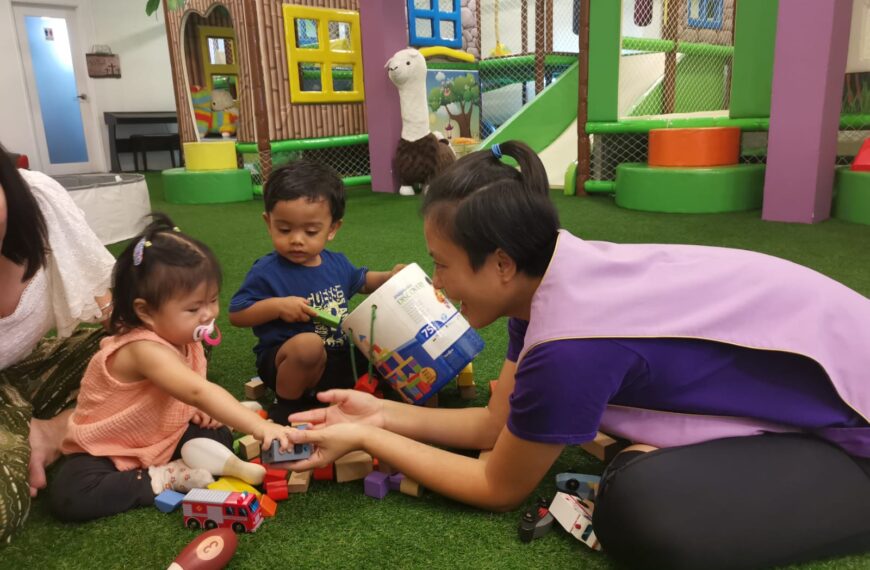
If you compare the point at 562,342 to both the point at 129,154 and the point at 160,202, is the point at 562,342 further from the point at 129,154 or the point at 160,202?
the point at 129,154

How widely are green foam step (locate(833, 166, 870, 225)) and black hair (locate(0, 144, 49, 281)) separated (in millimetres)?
3375

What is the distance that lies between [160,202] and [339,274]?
412cm

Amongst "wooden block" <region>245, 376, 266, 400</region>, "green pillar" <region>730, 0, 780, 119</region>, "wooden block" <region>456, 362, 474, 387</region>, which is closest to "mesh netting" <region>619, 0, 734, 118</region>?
"green pillar" <region>730, 0, 780, 119</region>

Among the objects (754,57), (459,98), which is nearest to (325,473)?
(754,57)

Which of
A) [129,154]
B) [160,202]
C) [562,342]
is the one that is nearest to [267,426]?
[562,342]

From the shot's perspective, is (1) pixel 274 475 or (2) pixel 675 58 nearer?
(1) pixel 274 475

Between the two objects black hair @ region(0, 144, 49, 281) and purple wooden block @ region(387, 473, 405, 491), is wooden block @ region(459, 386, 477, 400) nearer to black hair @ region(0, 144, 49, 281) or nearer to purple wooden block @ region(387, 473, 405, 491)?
purple wooden block @ region(387, 473, 405, 491)

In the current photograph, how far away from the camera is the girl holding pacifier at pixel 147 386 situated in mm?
1154

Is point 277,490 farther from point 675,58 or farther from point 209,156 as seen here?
point 675,58

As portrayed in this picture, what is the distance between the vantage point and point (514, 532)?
1043 mm

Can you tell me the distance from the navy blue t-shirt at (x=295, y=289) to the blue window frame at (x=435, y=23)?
15.1ft

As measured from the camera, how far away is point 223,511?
1.06 meters

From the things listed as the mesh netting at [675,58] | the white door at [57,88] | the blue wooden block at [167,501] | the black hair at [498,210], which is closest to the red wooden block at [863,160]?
the mesh netting at [675,58]

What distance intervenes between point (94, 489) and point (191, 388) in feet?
0.74
